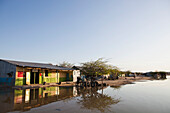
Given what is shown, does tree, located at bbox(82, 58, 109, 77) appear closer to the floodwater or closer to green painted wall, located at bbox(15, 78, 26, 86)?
the floodwater

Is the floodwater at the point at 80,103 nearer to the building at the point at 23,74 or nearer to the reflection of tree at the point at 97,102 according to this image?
the reflection of tree at the point at 97,102

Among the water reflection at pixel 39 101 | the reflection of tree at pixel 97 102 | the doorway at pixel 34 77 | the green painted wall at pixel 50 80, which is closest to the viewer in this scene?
the water reflection at pixel 39 101

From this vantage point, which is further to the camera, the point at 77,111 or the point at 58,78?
the point at 58,78

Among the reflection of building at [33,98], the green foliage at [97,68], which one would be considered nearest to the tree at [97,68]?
the green foliage at [97,68]

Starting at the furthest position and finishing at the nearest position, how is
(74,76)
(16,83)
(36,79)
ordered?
(74,76)
(36,79)
(16,83)

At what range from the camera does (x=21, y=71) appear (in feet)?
65.6

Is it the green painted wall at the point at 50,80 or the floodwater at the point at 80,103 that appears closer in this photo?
the floodwater at the point at 80,103

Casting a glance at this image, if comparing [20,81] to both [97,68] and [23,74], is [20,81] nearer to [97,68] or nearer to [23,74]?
[23,74]

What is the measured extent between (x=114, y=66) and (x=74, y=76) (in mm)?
11599

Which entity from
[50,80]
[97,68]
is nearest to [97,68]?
[97,68]

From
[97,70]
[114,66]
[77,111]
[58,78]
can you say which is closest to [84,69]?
[97,70]

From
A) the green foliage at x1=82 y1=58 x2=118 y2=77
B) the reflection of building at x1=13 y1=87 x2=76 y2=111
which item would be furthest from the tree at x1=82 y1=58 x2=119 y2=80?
the reflection of building at x1=13 y1=87 x2=76 y2=111

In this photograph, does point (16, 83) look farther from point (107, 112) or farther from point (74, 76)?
point (107, 112)

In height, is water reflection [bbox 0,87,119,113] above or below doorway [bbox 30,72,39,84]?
below
